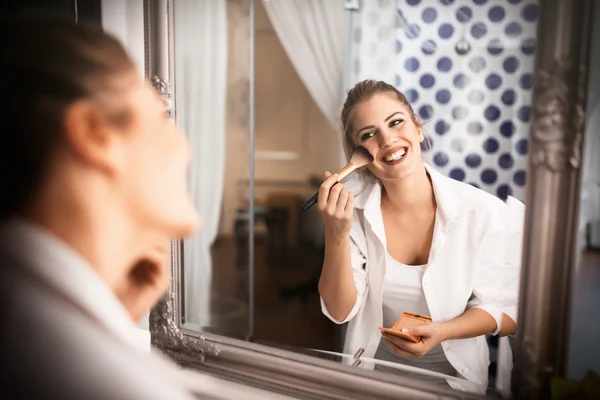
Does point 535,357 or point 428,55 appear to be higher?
point 428,55

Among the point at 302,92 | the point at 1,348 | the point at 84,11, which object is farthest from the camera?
the point at 84,11

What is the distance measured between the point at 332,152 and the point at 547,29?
14.0 inches

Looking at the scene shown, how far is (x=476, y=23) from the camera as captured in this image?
2.28 feet

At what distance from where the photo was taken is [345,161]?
0.78 metres

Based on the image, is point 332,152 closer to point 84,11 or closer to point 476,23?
point 476,23

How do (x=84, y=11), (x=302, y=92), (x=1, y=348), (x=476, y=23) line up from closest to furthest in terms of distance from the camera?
1. (x=1, y=348)
2. (x=476, y=23)
3. (x=302, y=92)
4. (x=84, y=11)

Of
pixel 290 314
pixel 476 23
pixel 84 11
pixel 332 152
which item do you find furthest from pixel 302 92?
pixel 84 11

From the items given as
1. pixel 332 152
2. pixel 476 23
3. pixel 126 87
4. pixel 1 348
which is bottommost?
pixel 1 348

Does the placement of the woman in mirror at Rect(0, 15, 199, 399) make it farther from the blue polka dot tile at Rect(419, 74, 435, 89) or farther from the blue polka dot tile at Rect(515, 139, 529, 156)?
the blue polka dot tile at Rect(515, 139, 529, 156)

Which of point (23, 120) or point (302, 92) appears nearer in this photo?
point (23, 120)

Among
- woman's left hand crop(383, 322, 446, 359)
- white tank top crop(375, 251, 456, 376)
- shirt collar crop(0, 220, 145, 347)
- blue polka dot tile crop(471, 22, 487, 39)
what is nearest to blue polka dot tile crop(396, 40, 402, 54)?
Answer: blue polka dot tile crop(471, 22, 487, 39)

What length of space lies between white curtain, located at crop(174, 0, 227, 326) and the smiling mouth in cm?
33

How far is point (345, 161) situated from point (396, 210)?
0.12 meters

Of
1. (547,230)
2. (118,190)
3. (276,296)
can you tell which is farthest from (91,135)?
(547,230)
